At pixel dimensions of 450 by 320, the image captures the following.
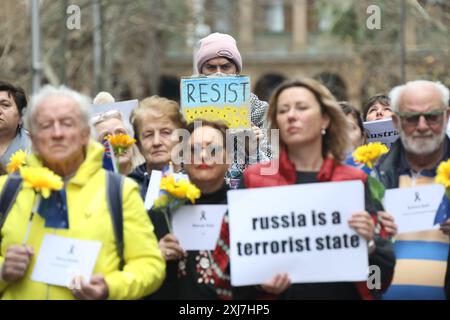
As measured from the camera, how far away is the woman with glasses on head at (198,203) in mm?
6305

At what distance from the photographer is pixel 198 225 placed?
21.1ft

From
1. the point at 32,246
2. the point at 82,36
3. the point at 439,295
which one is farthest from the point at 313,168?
the point at 82,36

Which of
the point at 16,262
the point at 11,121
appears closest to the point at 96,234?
the point at 16,262

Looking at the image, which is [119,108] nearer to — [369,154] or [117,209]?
[369,154]

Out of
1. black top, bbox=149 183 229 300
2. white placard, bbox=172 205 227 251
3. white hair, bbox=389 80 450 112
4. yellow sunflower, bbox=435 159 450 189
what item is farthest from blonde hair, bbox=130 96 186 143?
yellow sunflower, bbox=435 159 450 189

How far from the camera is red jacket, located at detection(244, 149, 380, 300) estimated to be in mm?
6062

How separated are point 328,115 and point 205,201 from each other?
0.80 meters

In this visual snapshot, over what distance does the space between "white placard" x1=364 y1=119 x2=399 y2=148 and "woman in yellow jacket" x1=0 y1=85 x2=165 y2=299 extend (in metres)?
3.09

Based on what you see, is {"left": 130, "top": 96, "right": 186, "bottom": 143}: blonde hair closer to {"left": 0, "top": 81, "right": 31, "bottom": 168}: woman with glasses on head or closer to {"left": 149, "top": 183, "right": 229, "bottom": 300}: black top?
{"left": 149, "top": 183, "right": 229, "bottom": 300}: black top

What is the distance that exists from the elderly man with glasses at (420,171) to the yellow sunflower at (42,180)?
1.66 metres

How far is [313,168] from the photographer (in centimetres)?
614

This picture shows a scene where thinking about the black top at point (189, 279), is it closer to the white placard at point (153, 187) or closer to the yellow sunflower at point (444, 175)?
the white placard at point (153, 187)

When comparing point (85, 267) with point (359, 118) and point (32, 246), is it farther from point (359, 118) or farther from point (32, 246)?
point (359, 118)

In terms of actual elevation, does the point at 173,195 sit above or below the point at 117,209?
above
